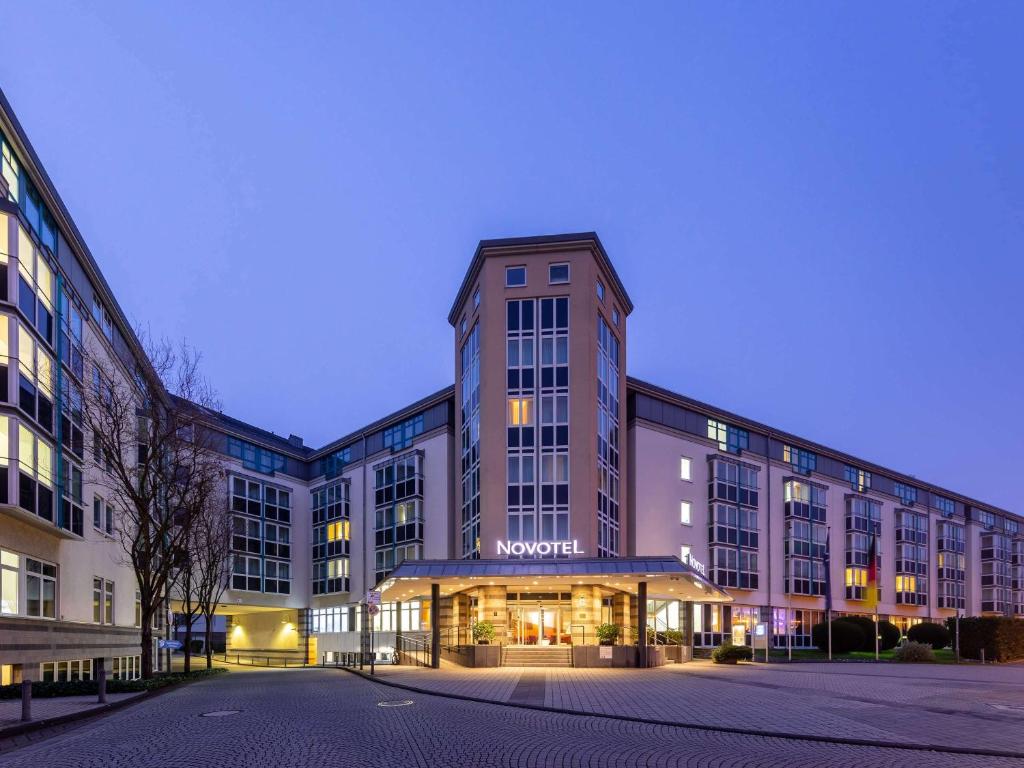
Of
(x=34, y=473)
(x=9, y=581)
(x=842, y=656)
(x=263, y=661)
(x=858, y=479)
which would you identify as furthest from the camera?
(x=858, y=479)

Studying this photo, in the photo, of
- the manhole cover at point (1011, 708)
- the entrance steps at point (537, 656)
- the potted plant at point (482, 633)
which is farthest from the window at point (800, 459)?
the manhole cover at point (1011, 708)

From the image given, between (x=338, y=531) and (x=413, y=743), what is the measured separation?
5506 cm

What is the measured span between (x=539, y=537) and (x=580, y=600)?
375 centimetres

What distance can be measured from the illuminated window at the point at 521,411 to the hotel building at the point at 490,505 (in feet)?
0.38

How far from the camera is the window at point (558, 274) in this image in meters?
50.8

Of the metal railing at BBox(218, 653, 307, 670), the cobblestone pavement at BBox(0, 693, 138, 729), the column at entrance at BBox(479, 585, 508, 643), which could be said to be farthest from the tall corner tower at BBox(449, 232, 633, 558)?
the metal railing at BBox(218, 653, 307, 670)

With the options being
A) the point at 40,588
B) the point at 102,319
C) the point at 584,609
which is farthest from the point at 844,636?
the point at 40,588

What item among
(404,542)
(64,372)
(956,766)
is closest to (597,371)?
(404,542)

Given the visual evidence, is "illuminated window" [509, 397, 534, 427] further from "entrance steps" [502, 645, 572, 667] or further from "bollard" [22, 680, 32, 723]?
"bollard" [22, 680, 32, 723]

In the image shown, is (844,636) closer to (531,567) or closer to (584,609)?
(584,609)

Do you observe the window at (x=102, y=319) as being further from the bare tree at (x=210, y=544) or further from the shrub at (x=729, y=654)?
the shrub at (x=729, y=654)

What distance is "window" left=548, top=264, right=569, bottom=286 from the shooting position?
167ft

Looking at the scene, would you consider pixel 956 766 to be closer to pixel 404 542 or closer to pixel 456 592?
pixel 456 592

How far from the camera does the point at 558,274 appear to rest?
51.0 metres
